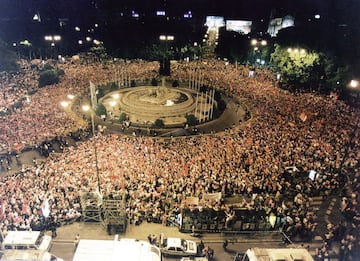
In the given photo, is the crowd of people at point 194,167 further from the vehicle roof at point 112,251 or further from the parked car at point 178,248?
the vehicle roof at point 112,251

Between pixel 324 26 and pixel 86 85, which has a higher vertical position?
pixel 324 26

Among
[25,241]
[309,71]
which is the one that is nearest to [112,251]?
[25,241]

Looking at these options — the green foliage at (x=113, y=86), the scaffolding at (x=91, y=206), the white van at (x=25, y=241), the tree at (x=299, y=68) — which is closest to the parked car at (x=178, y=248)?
the scaffolding at (x=91, y=206)

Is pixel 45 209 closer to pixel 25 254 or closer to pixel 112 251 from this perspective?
pixel 25 254

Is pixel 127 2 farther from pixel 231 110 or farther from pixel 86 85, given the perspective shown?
pixel 231 110

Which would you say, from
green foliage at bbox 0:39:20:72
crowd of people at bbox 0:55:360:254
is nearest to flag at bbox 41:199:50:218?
crowd of people at bbox 0:55:360:254

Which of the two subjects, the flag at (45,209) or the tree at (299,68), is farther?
the tree at (299,68)

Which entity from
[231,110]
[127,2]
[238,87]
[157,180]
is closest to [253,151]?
[157,180]
